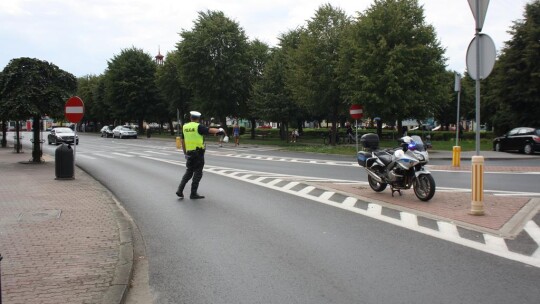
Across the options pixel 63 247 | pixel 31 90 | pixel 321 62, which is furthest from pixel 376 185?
pixel 321 62

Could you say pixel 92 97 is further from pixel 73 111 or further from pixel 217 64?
pixel 73 111

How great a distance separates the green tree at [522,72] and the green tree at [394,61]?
557cm

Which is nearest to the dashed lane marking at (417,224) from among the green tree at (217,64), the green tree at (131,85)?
the green tree at (217,64)

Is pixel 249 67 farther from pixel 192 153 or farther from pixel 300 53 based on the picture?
pixel 192 153

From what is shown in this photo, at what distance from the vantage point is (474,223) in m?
8.09

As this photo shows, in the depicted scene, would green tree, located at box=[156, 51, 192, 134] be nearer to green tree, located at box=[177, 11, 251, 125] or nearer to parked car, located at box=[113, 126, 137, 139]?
parked car, located at box=[113, 126, 137, 139]

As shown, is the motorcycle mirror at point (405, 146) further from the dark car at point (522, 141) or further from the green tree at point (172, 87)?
the green tree at point (172, 87)

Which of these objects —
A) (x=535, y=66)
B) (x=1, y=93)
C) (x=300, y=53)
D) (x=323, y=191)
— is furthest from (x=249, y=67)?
(x=323, y=191)

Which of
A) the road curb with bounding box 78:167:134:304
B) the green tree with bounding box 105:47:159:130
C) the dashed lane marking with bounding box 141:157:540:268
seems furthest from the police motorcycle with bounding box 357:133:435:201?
the green tree with bounding box 105:47:159:130

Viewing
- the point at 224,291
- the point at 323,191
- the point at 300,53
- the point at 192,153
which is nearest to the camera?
the point at 224,291

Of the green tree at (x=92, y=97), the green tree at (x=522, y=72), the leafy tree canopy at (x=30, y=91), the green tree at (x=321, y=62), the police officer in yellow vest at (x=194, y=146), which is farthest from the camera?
the green tree at (x=92, y=97)

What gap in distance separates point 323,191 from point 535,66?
25120mm

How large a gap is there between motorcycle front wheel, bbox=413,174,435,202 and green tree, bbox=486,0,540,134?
24.2m

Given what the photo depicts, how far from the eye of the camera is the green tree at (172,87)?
60312 mm
